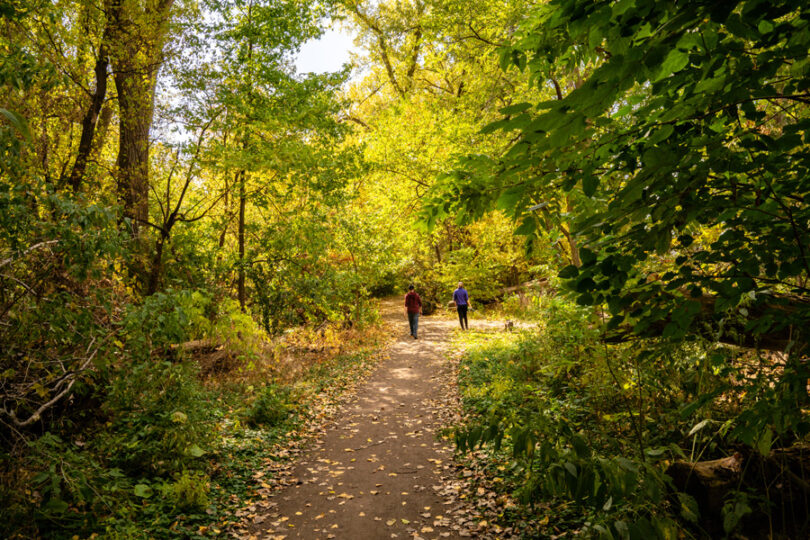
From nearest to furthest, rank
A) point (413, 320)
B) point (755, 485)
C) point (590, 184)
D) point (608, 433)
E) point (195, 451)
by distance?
point (590, 184) < point (755, 485) < point (608, 433) < point (195, 451) < point (413, 320)

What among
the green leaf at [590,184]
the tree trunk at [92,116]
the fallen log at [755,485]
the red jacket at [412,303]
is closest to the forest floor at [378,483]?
the fallen log at [755,485]

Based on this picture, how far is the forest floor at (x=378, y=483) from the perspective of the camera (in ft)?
14.5

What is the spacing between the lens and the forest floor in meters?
4.41

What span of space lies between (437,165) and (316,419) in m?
9.64

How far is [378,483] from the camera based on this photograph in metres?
5.40

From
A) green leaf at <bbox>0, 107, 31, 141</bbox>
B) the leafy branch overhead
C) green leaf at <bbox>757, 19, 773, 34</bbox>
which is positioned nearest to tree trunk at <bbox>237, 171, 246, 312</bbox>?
green leaf at <bbox>0, 107, 31, 141</bbox>

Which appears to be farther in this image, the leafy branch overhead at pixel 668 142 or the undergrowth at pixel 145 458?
the undergrowth at pixel 145 458

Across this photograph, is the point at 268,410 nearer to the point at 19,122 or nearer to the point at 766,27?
the point at 19,122

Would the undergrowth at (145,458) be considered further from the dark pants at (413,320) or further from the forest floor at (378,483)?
the dark pants at (413,320)

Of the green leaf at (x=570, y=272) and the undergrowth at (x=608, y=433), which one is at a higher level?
the green leaf at (x=570, y=272)

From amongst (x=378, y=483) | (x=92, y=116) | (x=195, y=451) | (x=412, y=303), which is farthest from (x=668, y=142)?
(x=412, y=303)

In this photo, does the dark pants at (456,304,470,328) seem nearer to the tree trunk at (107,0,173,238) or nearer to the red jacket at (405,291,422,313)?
the red jacket at (405,291,422,313)

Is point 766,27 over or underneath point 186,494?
over

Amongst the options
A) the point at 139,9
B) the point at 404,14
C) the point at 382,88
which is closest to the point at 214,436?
the point at 139,9
